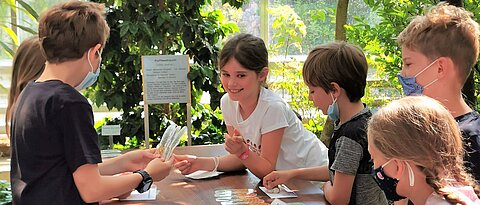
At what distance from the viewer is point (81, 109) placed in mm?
1554

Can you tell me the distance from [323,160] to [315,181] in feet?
1.04

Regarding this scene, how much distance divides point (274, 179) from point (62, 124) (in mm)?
839

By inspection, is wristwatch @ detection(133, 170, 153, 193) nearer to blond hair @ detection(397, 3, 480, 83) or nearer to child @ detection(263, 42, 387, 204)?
child @ detection(263, 42, 387, 204)

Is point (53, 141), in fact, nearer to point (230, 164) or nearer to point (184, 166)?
point (184, 166)

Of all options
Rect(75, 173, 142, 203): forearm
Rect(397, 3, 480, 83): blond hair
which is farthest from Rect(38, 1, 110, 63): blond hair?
Rect(397, 3, 480, 83): blond hair

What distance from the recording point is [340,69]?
6.62 ft

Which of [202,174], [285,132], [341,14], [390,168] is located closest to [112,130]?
[202,174]

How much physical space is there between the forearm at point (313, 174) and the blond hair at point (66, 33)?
94cm

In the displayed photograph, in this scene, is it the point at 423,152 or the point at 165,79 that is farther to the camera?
the point at 165,79

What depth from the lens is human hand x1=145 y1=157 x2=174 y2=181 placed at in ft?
6.21

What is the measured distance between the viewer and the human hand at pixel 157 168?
189cm

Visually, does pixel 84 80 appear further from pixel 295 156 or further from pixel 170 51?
pixel 170 51

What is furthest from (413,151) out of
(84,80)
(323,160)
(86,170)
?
(323,160)

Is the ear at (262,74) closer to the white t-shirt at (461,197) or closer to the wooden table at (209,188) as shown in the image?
the wooden table at (209,188)
